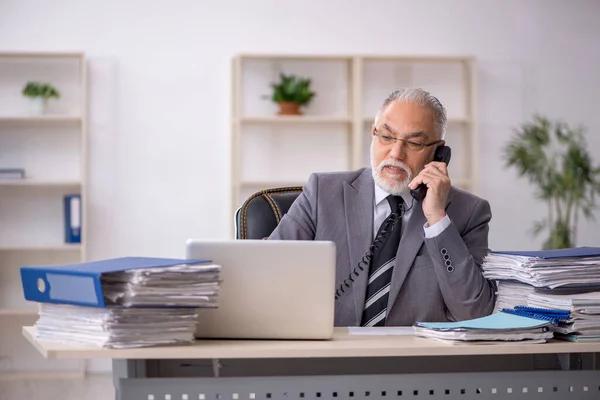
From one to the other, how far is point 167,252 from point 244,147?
0.88m

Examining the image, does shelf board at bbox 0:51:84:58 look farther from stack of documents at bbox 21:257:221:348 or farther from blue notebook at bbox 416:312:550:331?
blue notebook at bbox 416:312:550:331

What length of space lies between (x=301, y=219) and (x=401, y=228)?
1.02 ft

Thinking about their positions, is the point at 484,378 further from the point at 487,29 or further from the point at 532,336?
the point at 487,29

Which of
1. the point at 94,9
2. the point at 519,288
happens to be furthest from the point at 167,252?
the point at 519,288

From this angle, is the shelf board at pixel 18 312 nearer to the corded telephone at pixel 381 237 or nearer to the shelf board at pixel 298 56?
the shelf board at pixel 298 56

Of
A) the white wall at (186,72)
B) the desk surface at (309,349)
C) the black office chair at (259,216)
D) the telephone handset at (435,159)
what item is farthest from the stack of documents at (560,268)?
the white wall at (186,72)

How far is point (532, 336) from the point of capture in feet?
5.79

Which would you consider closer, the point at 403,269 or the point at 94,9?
the point at 403,269

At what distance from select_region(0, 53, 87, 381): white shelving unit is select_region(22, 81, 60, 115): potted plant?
113 mm

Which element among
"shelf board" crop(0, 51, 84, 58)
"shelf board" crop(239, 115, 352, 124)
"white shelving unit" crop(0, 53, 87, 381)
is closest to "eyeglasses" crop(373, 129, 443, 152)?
"shelf board" crop(239, 115, 352, 124)

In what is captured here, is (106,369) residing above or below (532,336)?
below

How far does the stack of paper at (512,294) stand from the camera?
2.03 metres

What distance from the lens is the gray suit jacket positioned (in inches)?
92.3

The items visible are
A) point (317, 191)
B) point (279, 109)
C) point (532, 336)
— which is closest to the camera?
point (532, 336)
